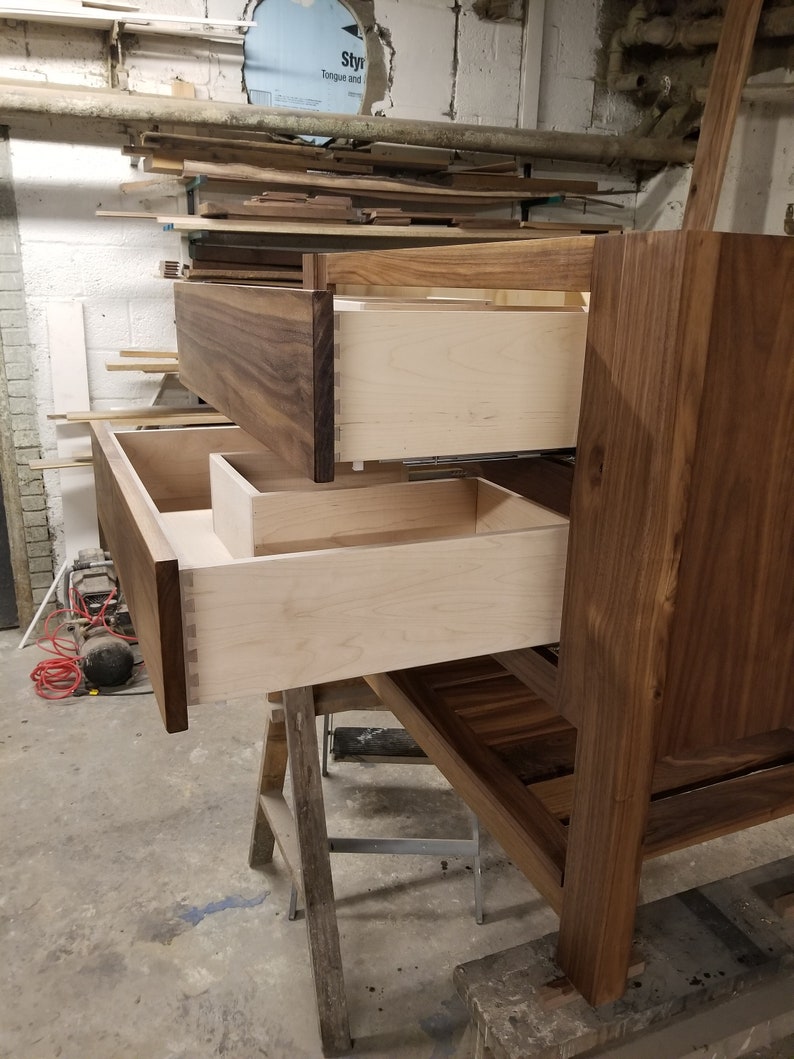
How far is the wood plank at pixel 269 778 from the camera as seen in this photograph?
5.77 ft

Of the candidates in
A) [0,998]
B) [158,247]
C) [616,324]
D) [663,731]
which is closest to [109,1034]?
[0,998]

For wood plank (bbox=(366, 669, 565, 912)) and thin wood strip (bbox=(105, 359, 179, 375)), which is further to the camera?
thin wood strip (bbox=(105, 359, 179, 375))

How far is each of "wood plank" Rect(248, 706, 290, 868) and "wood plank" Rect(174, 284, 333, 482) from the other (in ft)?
2.89

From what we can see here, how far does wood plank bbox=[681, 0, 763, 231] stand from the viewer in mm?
2686

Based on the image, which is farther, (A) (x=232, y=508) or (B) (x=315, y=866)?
(B) (x=315, y=866)

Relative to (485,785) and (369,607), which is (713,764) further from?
(369,607)

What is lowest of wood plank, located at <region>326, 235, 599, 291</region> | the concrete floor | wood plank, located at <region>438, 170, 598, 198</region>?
the concrete floor

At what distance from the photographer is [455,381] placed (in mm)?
733

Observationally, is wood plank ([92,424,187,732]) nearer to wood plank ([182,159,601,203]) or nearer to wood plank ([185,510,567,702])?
wood plank ([185,510,567,702])

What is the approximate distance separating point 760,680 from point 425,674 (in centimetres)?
68

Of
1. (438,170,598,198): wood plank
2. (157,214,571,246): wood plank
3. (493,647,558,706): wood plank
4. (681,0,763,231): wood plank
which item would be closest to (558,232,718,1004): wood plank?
(493,647,558,706): wood plank

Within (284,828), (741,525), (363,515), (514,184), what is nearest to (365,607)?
(741,525)

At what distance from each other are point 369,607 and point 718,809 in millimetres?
471

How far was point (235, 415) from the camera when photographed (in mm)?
997
